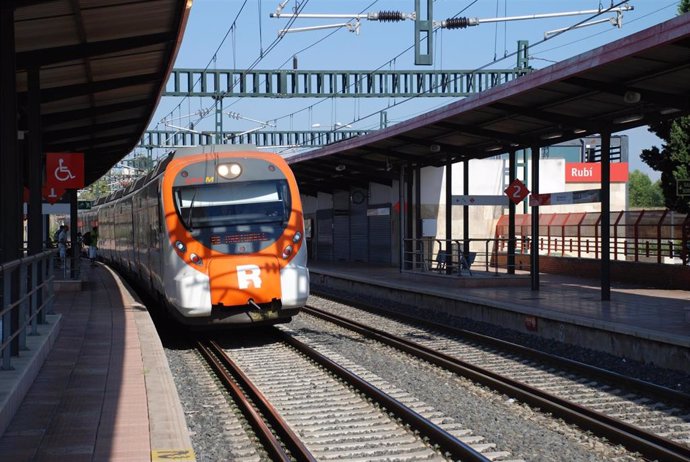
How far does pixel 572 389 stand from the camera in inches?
387

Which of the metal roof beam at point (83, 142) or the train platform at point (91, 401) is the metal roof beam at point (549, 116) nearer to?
the train platform at point (91, 401)

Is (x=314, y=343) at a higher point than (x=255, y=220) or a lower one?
lower

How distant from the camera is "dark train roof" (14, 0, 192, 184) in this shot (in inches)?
403

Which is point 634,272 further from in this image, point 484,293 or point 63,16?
point 63,16

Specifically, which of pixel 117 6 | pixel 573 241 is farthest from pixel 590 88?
pixel 573 241

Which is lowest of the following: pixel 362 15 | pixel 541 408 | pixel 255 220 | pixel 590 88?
pixel 541 408

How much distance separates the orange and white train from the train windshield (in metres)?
0.01

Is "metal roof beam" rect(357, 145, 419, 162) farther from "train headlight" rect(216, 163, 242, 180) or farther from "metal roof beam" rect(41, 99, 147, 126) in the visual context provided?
"train headlight" rect(216, 163, 242, 180)

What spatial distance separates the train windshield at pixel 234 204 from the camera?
12.5 m

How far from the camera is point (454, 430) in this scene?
7.56 metres

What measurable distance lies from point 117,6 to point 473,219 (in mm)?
23439

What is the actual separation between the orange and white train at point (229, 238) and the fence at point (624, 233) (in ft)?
29.5

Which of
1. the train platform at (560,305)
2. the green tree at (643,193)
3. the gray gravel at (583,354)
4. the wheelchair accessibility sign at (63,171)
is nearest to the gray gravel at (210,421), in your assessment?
the gray gravel at (583,354)

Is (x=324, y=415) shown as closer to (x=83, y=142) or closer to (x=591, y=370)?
(x=591, y=370)
